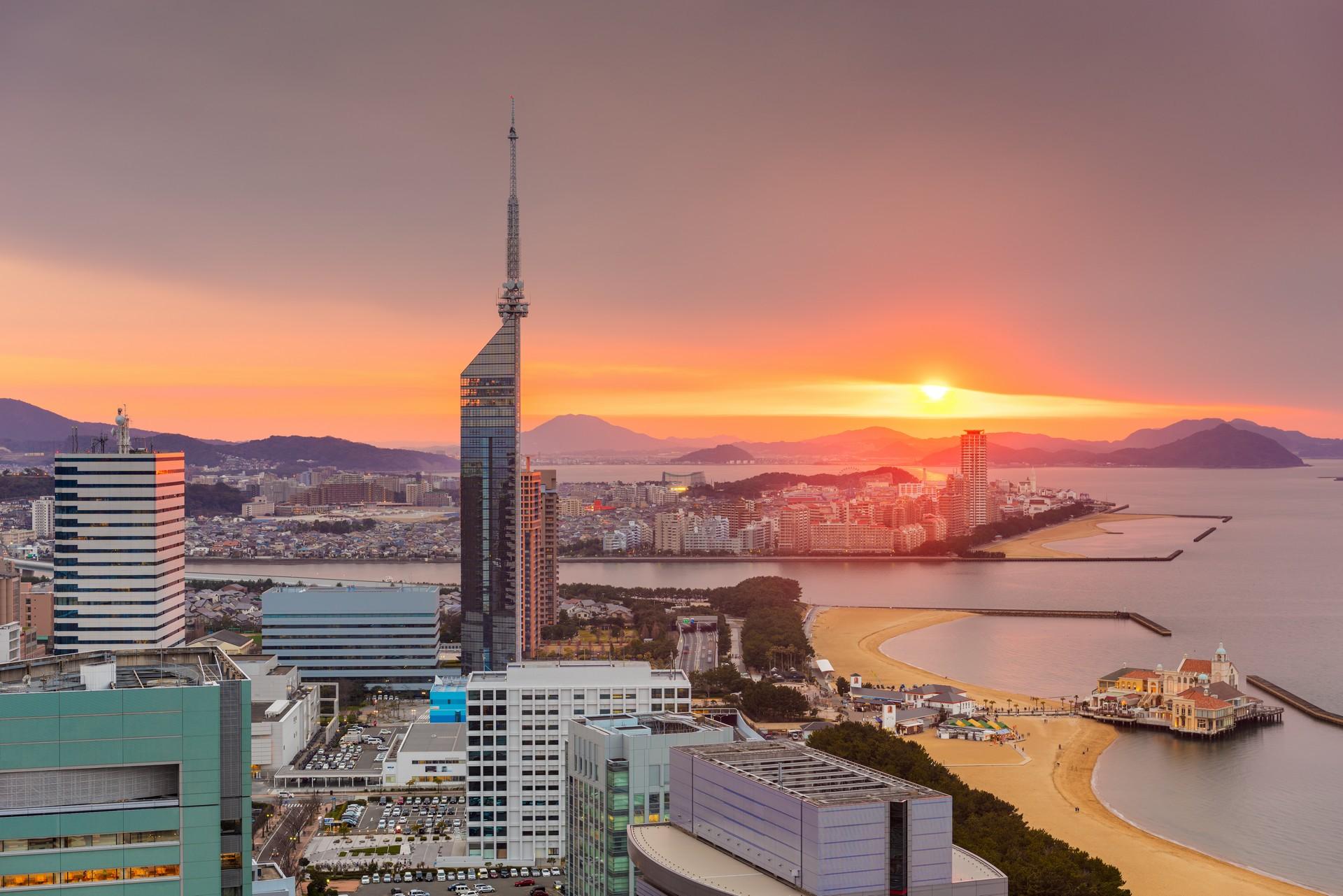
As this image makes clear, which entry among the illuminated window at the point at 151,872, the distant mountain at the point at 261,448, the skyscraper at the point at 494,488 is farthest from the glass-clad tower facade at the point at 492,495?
the distant mountain at the point at 261,448

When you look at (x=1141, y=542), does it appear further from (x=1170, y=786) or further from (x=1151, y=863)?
(x=1151, y=863)

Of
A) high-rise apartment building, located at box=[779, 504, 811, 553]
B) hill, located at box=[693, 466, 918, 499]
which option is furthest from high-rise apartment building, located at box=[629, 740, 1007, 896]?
hill, located at box=[693, 466, 918, 499]

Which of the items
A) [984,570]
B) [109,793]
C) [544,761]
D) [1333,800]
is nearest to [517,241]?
[544,761]

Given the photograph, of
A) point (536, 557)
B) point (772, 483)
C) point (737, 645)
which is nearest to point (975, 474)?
point (772, 483)

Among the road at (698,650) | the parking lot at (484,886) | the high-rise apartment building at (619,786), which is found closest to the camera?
the high-rise apartment building at (619,786)

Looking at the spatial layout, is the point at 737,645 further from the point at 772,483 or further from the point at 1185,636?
the point at 772,483

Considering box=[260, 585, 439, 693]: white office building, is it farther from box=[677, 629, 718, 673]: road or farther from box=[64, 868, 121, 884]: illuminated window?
box=[64, 868, 121, 884]: illuminated window

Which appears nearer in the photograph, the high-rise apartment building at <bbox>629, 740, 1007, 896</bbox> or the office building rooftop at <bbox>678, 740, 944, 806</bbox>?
the high-rise apartment building at <bbox>629, 740, 1007, 896</bbox>

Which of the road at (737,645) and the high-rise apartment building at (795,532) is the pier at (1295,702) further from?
the high-rise apartment building at (795,532)
